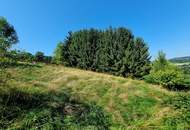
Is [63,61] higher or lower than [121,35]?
lower

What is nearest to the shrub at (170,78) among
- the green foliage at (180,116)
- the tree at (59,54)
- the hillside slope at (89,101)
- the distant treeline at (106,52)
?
the hillside slope at (89,101)

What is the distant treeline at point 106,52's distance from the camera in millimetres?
34281

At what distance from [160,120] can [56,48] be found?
116ft

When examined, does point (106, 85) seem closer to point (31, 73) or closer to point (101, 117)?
point (31, 73)

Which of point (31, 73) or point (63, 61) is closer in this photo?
point (31, 73)

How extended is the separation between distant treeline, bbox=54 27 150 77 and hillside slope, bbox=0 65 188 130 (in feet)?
45.4

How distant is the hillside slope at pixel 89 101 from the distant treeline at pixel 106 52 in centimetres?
1384

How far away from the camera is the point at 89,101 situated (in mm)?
13992

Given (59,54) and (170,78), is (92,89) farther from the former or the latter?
(59,54)

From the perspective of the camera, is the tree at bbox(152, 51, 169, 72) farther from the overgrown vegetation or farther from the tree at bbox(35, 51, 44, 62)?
the tree at bbox(35, 51, 44, 62)

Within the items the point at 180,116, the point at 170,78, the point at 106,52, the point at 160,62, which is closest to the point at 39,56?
the point at 106,52

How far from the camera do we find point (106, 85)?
18.8 metres

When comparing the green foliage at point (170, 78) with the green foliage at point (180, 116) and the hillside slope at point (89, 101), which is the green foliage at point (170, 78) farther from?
the green foliage at point (180, 116)

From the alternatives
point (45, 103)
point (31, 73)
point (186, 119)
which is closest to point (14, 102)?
point (45, 103)
